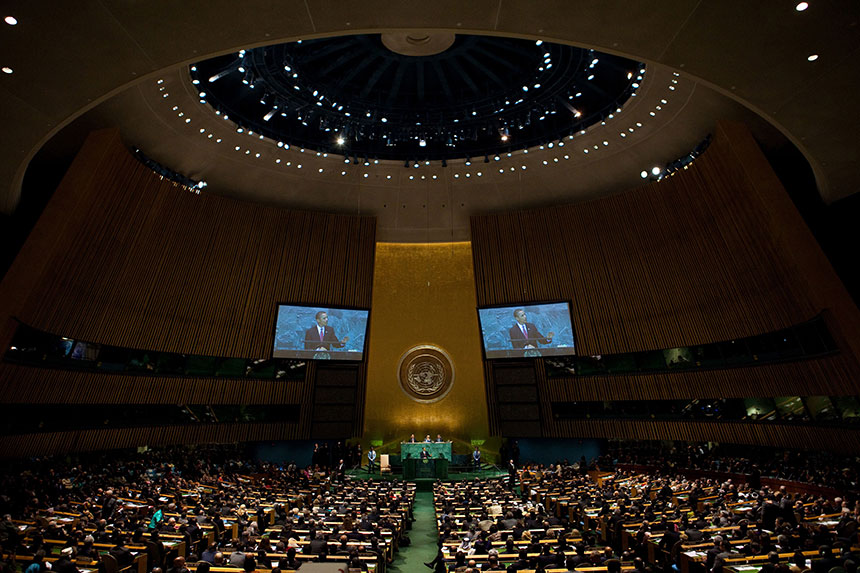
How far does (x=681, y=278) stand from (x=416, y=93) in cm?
1216

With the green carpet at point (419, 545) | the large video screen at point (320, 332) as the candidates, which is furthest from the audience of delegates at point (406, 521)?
the large video screen at point (320, 332)

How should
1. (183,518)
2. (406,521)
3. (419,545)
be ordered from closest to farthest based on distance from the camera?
(183,518)
(419,545)
(406,521)

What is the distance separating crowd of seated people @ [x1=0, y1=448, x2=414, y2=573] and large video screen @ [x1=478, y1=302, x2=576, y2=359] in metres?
7.16

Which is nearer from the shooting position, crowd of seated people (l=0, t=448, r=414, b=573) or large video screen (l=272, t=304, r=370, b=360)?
crowd of seated people (l=0, t=448, r=414, b=573)

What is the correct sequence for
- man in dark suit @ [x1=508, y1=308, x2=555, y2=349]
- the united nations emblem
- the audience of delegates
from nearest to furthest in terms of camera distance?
1. the audience of delegates
2. man in dark suit @ [x1=508, y1=308, x2=555, y2=349]
3. the united nations emblem

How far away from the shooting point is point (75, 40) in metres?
7.52

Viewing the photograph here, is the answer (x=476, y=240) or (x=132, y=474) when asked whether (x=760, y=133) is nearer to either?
(x=476, y=240)

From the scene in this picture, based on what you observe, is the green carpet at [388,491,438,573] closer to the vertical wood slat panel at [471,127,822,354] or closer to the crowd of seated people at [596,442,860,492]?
the crowd of seated people at [596,442,860,492]

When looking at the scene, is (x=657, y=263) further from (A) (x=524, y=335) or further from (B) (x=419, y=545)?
(B) (x=419, y=545)

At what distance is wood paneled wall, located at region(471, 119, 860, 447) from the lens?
41.1 feet

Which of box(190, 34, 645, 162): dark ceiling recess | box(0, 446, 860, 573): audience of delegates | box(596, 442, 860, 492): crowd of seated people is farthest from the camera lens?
box(190, 34, 645, 162): dark ceiling recess

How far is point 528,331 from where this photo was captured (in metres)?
19.6

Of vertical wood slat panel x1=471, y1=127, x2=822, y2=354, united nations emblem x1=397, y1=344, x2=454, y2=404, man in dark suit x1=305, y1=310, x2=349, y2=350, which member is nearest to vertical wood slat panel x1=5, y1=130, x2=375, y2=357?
man in dark suit x1=305, y1=310, x2=349, y2=350

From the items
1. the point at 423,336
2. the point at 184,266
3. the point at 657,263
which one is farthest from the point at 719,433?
the point at 184,266
